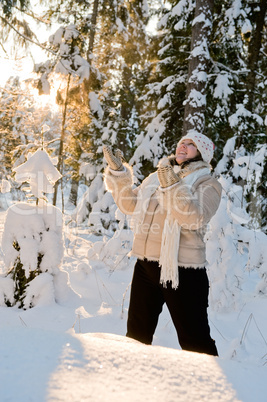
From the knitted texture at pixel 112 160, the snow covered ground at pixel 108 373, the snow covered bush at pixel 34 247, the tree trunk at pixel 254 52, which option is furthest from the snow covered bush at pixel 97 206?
the snow covered ground at pixel 108 373

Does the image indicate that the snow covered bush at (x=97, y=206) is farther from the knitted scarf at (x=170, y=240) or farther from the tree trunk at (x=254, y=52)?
the knitted scarf at (x=170, y=240)

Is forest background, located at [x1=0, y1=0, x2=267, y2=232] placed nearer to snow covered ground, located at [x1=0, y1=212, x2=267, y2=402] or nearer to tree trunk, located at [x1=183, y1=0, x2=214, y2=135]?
tree trunk, located at [x1=183, y1=0, x2=214, y2=135]

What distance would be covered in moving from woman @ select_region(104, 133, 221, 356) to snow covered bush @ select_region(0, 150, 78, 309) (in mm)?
1661

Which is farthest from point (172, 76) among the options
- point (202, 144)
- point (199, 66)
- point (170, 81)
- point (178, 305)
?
point (178, 305)

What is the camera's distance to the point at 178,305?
7.20 feet

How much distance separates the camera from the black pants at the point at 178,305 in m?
2.15

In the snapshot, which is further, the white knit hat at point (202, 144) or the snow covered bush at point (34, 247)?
the snow covered bush at point (34, 247)

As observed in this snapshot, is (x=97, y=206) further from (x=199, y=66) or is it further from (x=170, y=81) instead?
(x=199, y=66)

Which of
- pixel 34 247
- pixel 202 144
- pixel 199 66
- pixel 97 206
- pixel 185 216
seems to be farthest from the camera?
pixel 97 206

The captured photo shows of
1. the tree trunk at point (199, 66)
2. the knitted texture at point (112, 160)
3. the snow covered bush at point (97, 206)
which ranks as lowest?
the snow covered bush at point (97, 206)

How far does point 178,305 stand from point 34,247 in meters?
2.24

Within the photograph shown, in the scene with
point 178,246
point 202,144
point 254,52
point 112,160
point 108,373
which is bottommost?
point 108,373

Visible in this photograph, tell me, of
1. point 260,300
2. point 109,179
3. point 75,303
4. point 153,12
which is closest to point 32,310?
point 75,303

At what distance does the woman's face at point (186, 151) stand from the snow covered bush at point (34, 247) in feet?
6.54
